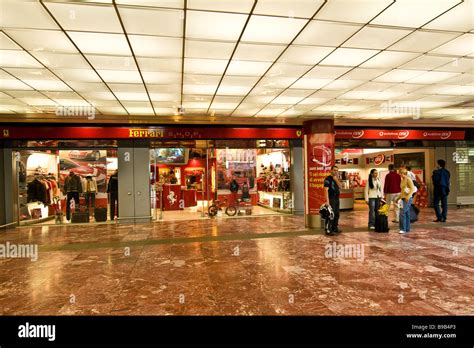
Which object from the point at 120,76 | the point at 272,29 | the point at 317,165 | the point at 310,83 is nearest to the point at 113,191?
the point at 120,76

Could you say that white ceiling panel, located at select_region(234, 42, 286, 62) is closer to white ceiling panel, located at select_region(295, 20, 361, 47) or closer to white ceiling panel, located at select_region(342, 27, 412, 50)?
white ceiling panel, located at select_region(295, 20, 361, 47)

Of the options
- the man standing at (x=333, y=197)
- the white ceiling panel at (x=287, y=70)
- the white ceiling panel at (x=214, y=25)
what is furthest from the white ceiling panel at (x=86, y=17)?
the man standing at (x=333, y=197)

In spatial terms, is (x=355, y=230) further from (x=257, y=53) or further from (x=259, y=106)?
(x=257, y=53)

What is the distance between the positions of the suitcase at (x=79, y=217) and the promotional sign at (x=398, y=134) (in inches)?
353

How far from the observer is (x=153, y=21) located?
140 inches

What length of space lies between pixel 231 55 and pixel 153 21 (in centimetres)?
141

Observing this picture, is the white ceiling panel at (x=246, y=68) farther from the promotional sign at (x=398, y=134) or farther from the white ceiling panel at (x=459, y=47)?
the promotional sign at (x=398, y=134)

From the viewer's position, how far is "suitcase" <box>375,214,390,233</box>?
715cm

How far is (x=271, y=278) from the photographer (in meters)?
4.20

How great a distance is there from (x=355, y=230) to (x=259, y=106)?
13.2 ft

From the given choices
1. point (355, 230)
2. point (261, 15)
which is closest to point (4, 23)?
point (261, 15)

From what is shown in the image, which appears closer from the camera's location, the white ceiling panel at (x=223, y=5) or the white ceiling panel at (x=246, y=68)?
the white ceiling panel at (x=223, y=5)

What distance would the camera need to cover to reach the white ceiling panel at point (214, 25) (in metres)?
3.49
